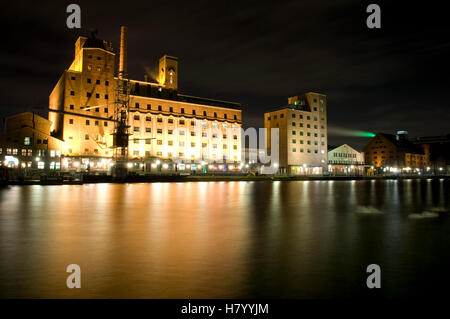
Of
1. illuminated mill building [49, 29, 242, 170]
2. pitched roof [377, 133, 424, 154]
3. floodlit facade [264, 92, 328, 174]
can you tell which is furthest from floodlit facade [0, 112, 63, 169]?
pitched roof [377, 133, 424, 154]

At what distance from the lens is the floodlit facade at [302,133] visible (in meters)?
78.1

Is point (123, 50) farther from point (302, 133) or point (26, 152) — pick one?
point (302, 133)

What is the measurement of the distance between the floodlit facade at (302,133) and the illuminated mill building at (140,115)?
10989 mm

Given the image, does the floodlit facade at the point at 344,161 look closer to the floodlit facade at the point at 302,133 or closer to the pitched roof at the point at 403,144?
the floodlit facade at the point at 302,133

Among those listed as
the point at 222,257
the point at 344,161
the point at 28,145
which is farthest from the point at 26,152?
the point at 344,161

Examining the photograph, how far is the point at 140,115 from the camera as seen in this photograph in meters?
64.6

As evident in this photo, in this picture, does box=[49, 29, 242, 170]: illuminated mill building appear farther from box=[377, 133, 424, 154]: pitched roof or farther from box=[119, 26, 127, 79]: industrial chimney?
box=[377, 133, 424, 154]: pitched roof

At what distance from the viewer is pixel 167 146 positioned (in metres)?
66.2

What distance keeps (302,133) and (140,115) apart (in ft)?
133

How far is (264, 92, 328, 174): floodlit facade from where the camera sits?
78.1m

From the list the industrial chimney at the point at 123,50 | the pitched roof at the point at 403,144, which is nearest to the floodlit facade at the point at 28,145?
the industrial chimney at the point at 123,50
